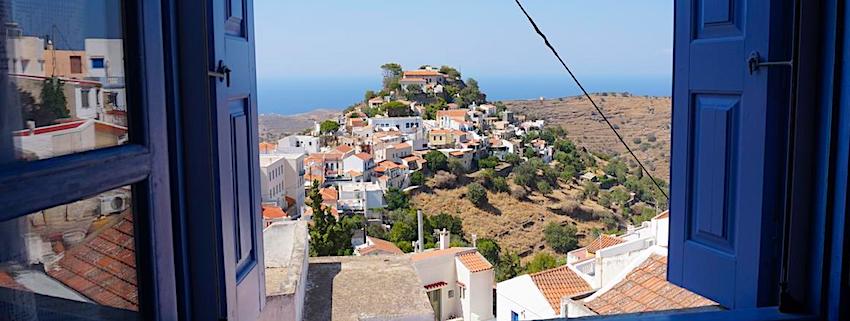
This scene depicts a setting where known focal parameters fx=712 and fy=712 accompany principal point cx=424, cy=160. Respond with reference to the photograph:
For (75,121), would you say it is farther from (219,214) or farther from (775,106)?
(775,106)

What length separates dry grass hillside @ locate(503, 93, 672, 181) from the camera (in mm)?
15906

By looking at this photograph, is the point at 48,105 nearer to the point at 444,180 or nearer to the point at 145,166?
the point at 145,166

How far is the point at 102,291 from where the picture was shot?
800mm

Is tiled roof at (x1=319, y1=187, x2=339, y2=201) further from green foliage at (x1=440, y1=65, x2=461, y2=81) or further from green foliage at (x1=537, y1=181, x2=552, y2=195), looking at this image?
green foliage at (x1=440, y1=65, x2=461, y2=81)

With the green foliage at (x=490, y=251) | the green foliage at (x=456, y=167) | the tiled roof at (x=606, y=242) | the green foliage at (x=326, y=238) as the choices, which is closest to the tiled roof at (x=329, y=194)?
the green foliage at (x=490, y=251)

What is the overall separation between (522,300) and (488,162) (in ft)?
61.1

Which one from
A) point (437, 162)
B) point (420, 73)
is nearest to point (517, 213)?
point (437, 162)

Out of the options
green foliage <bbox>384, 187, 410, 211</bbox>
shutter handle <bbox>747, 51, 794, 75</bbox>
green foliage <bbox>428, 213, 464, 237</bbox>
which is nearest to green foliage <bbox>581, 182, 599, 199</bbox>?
green foliage <bbox>428, 213, 464, 237</bbox>

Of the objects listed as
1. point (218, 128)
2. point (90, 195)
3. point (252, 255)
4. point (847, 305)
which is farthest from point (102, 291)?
point (847, 305)

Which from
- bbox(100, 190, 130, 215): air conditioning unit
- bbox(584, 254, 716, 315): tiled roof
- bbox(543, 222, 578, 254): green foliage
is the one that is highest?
bbox(100, 190, 130, 215): air conditioning unit

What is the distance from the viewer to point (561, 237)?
1939 cm

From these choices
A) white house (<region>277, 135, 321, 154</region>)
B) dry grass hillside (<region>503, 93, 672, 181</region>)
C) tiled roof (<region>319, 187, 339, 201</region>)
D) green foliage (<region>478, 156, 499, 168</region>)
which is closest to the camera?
dry grass hillside (<region>503, 93, 672, 181</region>)

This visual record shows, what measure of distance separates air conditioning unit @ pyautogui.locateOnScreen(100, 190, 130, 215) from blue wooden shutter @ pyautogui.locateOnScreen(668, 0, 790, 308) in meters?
1.01

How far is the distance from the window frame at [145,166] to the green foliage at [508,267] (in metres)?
14.2
